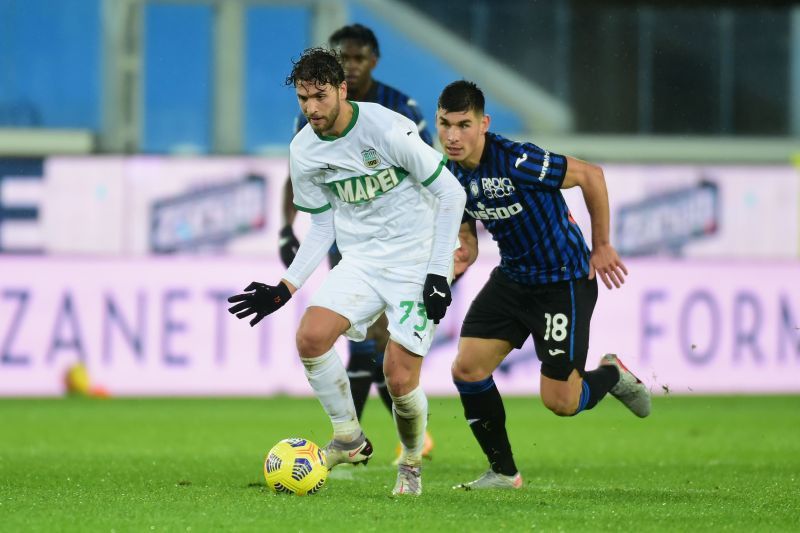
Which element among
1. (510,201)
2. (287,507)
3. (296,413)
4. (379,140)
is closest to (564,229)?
(510,201)

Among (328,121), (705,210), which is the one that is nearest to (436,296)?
(328,121)

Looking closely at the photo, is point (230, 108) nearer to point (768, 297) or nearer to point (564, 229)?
point (768, 297)

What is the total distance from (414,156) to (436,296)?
63 cm

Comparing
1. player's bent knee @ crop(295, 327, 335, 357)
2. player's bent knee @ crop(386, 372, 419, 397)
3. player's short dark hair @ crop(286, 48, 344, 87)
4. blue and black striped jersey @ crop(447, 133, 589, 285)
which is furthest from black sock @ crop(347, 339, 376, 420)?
player's short dark hair @ crop(286, 48, 344, 87)

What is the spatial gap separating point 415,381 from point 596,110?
12217 millimetres

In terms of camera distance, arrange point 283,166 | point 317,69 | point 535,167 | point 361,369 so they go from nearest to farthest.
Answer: point 317,69, point 535,167, point 361,369, point 283,166

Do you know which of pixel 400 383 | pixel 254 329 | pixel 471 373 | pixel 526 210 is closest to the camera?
pixel 400 383

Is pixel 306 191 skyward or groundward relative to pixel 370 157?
groundward

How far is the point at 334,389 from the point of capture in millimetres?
6223

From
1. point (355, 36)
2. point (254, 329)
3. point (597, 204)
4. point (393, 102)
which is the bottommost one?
point (254, 329)

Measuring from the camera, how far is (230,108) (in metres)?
17.0

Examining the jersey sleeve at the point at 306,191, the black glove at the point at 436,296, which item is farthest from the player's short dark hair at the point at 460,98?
the black glove at the point at 436,296

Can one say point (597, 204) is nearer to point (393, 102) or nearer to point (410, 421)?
point (410, 421)

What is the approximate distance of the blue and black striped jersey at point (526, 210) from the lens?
6477 millimetres
